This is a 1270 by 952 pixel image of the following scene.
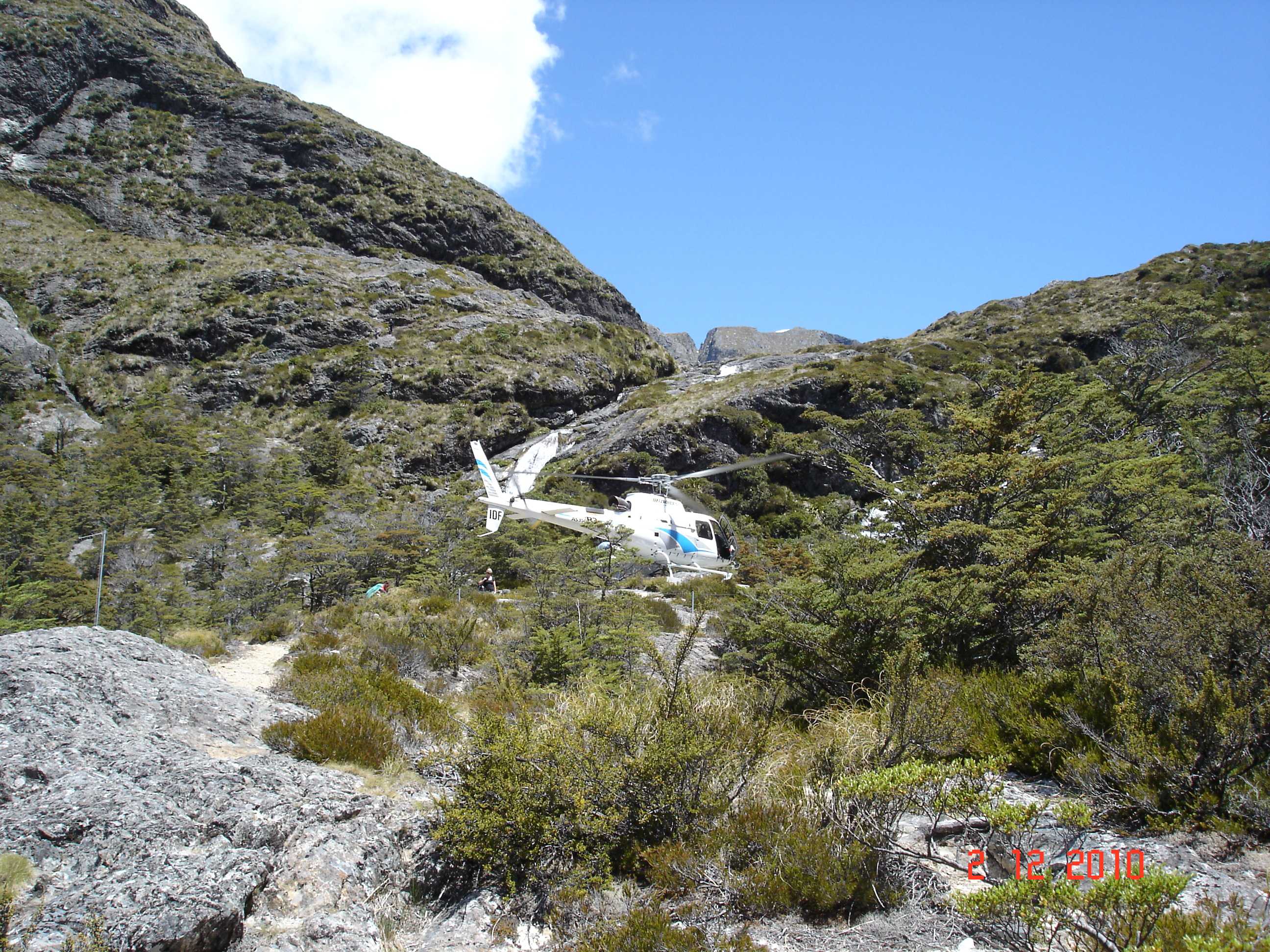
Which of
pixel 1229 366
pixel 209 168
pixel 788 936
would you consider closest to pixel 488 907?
pixel 788 936

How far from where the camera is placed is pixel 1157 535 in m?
8.51

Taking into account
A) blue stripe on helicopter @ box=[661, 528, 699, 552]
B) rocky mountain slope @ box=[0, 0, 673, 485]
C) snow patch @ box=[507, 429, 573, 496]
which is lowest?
blue stripe on helicopter @ box=[661, 528, 699, 552]

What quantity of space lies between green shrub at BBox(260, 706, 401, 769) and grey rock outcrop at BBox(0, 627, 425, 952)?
211 mm

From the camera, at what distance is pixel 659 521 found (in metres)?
19.0

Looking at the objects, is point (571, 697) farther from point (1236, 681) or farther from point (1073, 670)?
point (1236, 681)

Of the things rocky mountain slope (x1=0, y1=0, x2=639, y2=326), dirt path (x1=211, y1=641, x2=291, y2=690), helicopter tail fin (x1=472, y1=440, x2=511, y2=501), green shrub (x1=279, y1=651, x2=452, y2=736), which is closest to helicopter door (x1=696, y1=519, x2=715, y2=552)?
helicopter tail fin (x1=472, y1=440, x2=511, y2=501)

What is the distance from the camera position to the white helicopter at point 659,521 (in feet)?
61.2

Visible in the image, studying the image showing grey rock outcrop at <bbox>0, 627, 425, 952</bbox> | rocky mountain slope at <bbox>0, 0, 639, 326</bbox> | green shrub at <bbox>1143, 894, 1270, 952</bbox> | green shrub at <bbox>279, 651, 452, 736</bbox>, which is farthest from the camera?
rocky mountain slope at <bbox>0, 0, 639, 326</bbox>

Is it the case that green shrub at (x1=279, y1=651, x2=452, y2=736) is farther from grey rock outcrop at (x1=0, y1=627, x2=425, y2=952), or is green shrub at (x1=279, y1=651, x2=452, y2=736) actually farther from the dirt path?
grey rock outcrop at (x1=0, y1=627, x2=425, y2=952)

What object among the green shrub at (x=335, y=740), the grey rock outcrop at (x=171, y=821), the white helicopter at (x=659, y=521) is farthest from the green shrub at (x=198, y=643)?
the white helicopter at (x=659, y=521)

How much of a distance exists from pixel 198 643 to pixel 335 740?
5680 mm

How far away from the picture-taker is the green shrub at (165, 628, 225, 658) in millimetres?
8984
